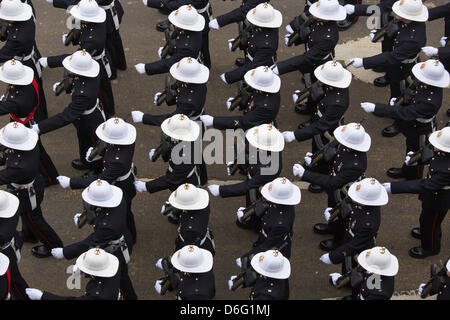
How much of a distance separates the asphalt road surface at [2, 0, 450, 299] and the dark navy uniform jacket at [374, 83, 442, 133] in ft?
4.22

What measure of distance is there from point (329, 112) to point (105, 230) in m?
3.55

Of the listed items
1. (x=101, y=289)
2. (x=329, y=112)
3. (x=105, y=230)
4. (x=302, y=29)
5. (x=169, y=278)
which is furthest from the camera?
(x=302, y=29)

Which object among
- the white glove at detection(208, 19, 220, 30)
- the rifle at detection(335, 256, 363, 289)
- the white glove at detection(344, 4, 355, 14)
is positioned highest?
the white glove at detection(344, 4, 355, 14)

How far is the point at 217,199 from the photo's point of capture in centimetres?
1309

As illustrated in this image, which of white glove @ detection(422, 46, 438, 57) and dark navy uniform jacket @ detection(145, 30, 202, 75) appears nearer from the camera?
dark navy uniform jacket @ detection(145, 30, 202, 75)

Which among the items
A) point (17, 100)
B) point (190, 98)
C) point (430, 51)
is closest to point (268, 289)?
point (190, 98)

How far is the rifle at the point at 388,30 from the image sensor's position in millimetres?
13305

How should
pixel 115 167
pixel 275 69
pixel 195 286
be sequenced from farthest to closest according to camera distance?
pixel 275 69 → pixel 115 167 → pixel 195 286

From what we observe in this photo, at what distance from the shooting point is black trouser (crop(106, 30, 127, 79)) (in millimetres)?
14500

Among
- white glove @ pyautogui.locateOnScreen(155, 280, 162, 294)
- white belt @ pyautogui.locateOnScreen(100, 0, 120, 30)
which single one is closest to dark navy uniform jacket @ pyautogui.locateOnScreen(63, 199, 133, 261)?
white glove @ pyautogui.locateOnScreen(155, 280, 162, 294)

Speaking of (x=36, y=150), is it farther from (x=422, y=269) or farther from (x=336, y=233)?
(x=422, y=269)

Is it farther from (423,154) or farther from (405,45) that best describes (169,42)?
(423,154)

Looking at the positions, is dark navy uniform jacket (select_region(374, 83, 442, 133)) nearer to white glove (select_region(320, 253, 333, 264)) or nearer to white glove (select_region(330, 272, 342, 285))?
white glove (select_region(320, 253, 333, 264))

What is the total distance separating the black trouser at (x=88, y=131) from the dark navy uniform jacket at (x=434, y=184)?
4.24 meters
